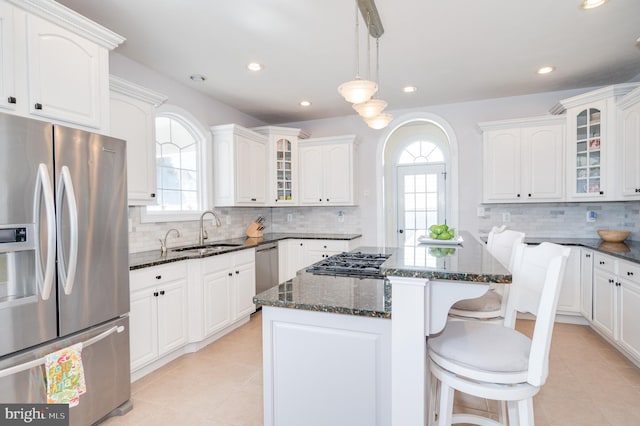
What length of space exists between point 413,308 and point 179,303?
2250 mm

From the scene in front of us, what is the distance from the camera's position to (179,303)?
2824mm

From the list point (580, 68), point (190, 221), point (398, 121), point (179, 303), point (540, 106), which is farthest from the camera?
point (398, 121)

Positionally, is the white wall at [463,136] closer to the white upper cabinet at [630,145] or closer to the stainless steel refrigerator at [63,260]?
the white upper cabinet at [630,145]

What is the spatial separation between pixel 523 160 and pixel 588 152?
0.60m

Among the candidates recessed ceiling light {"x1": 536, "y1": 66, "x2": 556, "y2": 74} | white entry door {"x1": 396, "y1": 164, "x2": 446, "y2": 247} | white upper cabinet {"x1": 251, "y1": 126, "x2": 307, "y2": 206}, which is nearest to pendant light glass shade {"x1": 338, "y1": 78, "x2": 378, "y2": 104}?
recessed ceiling light {"x1": 536, "y1": 66, "x2": 556, "y2": 74}

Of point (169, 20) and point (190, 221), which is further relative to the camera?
point (190, 221)

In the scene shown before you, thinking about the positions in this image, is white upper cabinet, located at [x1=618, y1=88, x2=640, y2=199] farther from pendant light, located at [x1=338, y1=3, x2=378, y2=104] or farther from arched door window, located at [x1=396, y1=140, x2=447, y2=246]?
pendant light, located at [x1=338, y1=3, x2=378, y2=104]

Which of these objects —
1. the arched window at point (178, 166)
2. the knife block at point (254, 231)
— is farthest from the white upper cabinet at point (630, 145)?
the arched window at point (178, 166)

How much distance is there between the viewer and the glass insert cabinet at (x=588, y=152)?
3463 mm

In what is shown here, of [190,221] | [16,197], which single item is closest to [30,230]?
[16,197]

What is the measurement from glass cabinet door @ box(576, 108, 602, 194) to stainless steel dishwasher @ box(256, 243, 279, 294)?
3599 millimetres

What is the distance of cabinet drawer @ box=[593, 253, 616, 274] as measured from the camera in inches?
112

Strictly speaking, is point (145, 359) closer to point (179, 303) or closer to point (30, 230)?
point (179, 303)

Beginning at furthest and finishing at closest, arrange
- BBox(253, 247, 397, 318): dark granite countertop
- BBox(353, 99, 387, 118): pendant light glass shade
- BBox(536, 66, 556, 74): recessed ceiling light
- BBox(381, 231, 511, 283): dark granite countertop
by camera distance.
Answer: BBox(536, 66, 556, 74): recessed ceiling light, BBox(353, 99, 387, 118): pendant light glass shade, BBox(253, 247, 397, 318): dark granite countertop, BBox(381, 231, 511, 283): dark granite countertop
